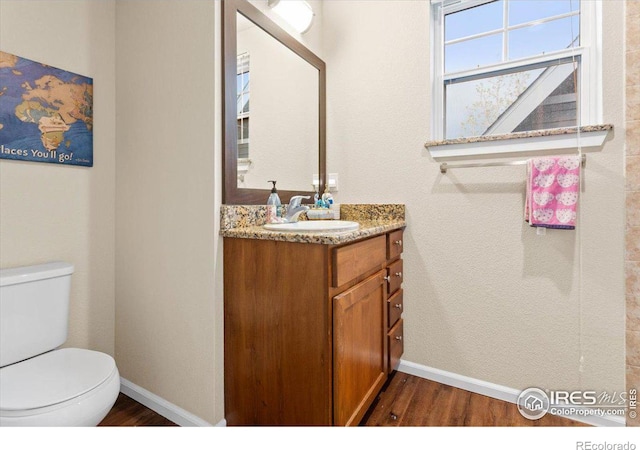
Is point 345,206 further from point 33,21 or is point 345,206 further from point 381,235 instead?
point 33,21

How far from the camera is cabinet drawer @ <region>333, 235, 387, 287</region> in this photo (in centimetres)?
127

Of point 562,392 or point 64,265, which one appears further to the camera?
point 562,392

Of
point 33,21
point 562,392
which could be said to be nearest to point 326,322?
point 562,392

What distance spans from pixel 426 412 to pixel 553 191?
124cm

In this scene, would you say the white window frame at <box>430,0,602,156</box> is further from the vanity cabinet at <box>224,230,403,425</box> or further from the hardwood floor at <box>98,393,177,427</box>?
the hardwood floor at <box>98,393,177,427</box>

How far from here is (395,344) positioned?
1.88 meters

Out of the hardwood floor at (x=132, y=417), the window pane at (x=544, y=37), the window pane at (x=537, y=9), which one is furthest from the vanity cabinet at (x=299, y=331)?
the window pane at (x=537, y=9)

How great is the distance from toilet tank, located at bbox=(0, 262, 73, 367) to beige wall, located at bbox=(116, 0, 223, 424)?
0.32 meters

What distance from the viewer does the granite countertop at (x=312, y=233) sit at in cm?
126

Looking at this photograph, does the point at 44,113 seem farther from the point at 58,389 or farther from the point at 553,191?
the point at 553,191

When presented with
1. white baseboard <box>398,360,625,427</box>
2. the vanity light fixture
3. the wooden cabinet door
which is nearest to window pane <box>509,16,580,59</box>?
the vanity light fixture

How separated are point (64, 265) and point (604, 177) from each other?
2508 mm

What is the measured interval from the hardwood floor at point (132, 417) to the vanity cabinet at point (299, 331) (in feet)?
1.24

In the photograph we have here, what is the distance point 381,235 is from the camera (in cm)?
169
